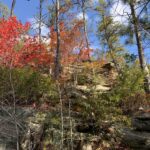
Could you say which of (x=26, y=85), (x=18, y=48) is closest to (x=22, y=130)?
(x=26, y=85)

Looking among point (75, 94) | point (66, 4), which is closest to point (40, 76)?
point (75, 94)

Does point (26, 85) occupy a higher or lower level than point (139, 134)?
higher

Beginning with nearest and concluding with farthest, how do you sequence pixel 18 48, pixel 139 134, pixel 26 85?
pixel 139 134 < pixel 26 85 < pixel 18 48

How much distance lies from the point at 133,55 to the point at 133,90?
252cm

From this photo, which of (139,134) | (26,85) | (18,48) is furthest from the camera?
(18,48)

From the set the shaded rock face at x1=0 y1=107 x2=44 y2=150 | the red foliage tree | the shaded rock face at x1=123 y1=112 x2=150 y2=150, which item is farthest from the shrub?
the shaded rock face at x1=123 y1=112 x2=150 y2=150

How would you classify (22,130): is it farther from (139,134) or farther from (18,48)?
(18,48)

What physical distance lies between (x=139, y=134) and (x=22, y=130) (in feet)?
11.5

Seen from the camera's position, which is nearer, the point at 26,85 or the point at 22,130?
the point at 22,130

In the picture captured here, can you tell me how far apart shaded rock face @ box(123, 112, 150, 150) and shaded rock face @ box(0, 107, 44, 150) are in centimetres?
266

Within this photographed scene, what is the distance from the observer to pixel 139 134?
35.2ft

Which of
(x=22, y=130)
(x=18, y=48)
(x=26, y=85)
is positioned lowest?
(x=22, y=130)

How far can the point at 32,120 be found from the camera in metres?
10.7

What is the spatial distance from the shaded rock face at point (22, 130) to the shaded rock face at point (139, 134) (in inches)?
105
